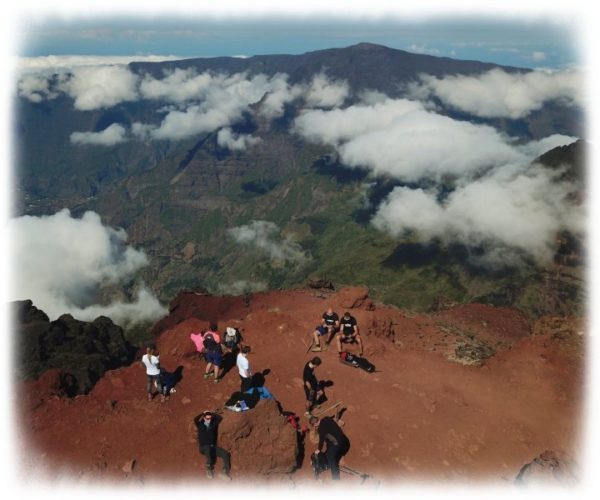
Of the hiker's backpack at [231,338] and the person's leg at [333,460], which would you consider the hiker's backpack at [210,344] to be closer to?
the hiker's backpack at [231,338]

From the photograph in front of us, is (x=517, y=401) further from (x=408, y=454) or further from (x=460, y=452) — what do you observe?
(x=408, y=454)

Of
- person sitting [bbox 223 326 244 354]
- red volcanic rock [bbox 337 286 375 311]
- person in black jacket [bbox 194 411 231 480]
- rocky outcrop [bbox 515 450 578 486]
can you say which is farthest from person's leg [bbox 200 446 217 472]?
red volcanic rock [bbox 337 286 375 311]

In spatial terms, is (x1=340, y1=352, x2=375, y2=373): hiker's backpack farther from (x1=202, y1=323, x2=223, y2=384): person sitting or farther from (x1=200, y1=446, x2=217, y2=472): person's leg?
(x1=200, y1=446, x2=217, y2=472): person's leg

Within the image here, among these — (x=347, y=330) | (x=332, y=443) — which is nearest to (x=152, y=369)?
(x=332, y=443)

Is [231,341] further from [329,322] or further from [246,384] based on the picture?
[329,322]

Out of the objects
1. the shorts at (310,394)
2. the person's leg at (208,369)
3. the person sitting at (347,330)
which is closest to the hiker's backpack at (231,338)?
the person's leg at (208,369)

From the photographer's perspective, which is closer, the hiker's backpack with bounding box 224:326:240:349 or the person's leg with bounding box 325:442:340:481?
the person's leg with bounding box 325:442:340:481
